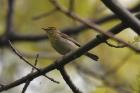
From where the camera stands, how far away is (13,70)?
590 cm

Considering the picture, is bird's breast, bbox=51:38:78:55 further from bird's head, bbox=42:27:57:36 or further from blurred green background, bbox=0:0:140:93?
blurred green background, bbox=0:0:140:93

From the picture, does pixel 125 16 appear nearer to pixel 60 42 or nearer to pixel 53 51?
pixel 60 42

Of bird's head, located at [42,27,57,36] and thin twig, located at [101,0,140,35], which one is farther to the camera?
bird's head, located at [42,27,57,36]

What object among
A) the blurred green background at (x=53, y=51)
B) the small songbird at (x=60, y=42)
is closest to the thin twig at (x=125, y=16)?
the small songbird at (x=60, y=42)

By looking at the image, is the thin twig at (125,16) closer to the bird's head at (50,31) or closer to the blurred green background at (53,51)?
the bird's head at (50,31)

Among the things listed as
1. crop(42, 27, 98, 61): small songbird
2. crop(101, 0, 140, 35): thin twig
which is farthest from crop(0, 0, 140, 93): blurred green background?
crop(101, 0, 140, 35): thin twig

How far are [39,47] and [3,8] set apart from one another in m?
0.54

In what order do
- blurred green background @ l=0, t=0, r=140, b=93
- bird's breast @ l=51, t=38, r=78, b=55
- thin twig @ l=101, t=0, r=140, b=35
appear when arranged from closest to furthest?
thin twig @ l=101, t=0, r=140, b=35, bird's breast @ l=51, t=38, r=78, b=55, blurred green background @ l=0, t=0, r=140, b=93

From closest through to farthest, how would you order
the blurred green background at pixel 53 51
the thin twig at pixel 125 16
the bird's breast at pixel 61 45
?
1. the thin twig at pixel 125 16
2. the bird's breast at pixel 61 45
3. the blurred green background at pixel 53 51

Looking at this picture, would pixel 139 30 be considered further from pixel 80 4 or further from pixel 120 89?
pixel 80 4

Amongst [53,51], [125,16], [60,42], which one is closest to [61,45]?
[60,42]

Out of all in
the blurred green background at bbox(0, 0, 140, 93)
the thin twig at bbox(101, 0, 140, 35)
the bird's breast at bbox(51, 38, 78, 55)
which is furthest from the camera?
the blurred green background at bbox(0, 0, 140, 93)

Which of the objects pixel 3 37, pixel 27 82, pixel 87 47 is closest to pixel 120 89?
pixel 3 37

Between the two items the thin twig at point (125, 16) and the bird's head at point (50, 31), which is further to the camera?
the bird's head at point (50, 31)
